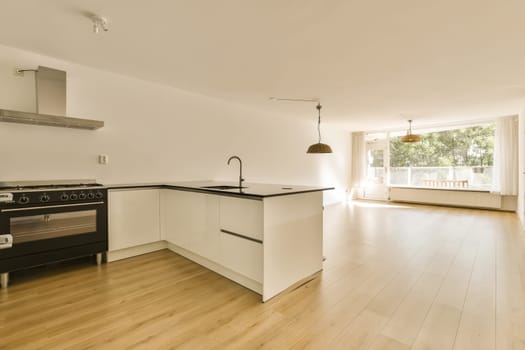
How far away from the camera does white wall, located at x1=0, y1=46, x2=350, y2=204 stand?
9.07 ft

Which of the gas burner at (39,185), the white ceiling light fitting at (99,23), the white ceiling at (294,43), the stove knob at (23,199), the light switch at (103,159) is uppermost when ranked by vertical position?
the white ceiling at (294,43)

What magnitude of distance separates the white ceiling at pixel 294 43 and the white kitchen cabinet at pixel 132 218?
5.36 feet

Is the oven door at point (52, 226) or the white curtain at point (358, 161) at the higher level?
the white curtain at point (358, 161)

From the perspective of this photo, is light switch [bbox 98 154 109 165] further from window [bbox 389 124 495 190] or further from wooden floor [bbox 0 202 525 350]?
window [bbox 389 124 495 190]

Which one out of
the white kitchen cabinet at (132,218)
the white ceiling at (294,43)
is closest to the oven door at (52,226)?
the white kitchen cabinet at (132,218)

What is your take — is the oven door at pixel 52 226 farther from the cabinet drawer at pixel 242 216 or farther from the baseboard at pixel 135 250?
the cabinet drawer at pixel 242 216

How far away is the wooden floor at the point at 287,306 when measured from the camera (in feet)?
5.36

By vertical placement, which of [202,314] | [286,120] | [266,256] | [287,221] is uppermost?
[286,120]

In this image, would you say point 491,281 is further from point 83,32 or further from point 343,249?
point 83,32

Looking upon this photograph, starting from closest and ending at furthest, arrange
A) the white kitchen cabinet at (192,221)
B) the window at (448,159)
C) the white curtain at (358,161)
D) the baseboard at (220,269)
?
the baseboard at (220,269) < the white kitchen cabinet at (192,221) < the window at (448,159) < the white curtain at (358,161)

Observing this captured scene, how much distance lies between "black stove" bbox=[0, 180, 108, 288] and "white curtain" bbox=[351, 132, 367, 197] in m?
7.77

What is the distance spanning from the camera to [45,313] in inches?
75.9

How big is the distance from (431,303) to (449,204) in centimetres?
639

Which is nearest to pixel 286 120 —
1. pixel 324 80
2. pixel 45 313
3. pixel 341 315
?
pixel 324 80
